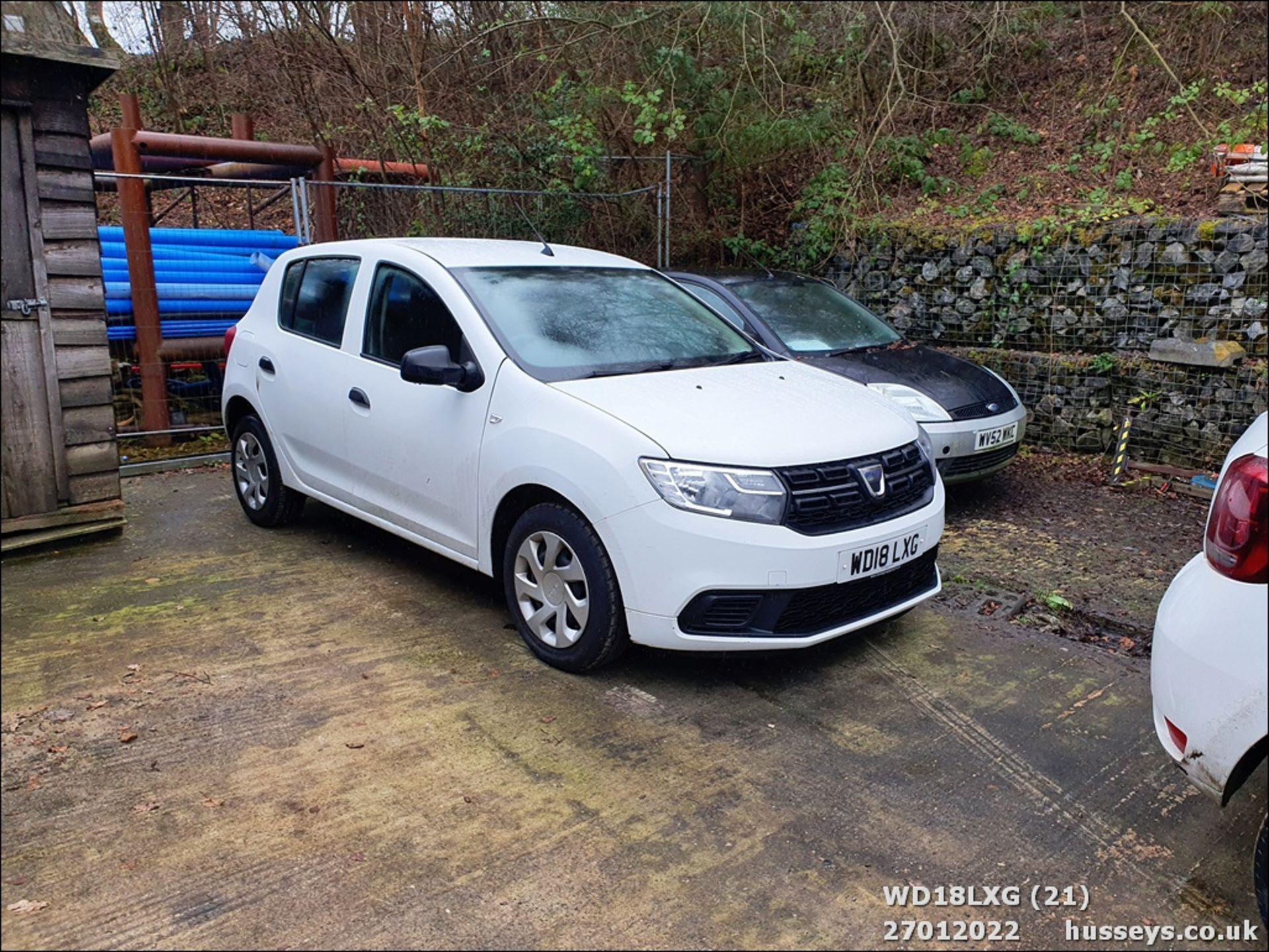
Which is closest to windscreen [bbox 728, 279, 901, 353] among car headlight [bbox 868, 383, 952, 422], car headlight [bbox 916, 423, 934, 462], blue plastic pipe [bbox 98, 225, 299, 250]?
car headlight [bbox 868, 383, 952, 422]

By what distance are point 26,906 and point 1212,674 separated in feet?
10.2

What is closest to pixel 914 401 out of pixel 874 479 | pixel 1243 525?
pixel 874 479

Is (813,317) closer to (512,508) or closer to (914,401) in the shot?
(914,401)

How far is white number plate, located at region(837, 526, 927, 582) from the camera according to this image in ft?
12.1

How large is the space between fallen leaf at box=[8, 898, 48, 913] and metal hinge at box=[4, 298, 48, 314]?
12.3 feet

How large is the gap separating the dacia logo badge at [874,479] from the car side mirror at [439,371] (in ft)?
5.50

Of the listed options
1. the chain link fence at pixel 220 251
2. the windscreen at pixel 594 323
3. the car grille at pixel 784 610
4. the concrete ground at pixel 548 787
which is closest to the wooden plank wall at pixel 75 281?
the concrete ground at pixel 548 787

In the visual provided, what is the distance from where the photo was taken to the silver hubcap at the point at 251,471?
19.3 ft

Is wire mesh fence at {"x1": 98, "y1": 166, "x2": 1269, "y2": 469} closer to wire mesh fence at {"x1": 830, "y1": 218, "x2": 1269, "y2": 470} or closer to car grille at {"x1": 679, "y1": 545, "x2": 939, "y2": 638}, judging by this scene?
wire mesh fence at {"x1": 830, "y1": 218, "x2": 1269, "y2": 470}

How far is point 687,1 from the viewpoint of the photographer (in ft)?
30.4

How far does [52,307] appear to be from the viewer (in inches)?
211

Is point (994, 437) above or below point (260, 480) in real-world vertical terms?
above

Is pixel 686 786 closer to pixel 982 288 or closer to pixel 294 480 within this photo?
pixel 294 480

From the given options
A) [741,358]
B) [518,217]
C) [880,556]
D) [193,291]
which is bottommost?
[880,556]
